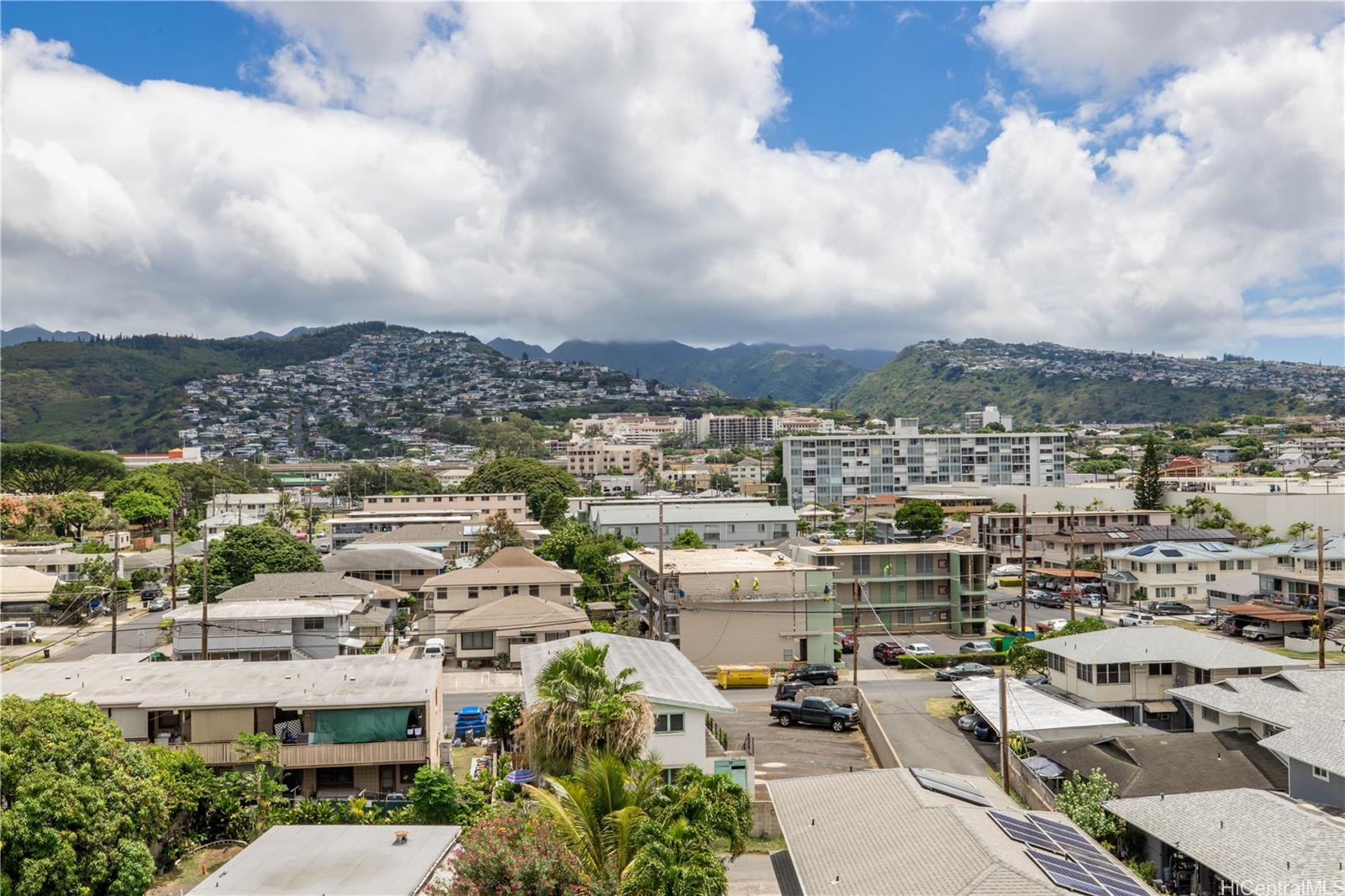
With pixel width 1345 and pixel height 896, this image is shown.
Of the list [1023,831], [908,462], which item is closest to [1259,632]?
[1023,831]

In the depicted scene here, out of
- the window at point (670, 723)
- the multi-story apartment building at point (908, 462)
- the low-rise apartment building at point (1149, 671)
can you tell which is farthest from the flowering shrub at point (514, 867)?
the multi-story apartment building at point (908, 462)

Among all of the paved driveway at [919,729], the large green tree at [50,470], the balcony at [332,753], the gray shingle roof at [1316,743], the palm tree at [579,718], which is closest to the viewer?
the palm tree at [579,718]

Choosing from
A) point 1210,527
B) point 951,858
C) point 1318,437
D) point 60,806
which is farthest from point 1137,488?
point 1318,437

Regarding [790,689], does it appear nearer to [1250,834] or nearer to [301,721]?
[301,721]

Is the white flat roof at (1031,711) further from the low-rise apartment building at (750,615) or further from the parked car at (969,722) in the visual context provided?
the low-rise apartment building at (750,615)

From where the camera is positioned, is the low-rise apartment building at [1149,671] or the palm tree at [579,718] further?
the low-rise apartment building at [1149,671]

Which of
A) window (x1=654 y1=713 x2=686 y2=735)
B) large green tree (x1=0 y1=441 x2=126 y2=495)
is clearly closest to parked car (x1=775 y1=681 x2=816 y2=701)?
window (x1=654 y1=713 x2=686 y2=735)

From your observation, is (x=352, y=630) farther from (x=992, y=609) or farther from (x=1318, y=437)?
(x=1318, y=437)
